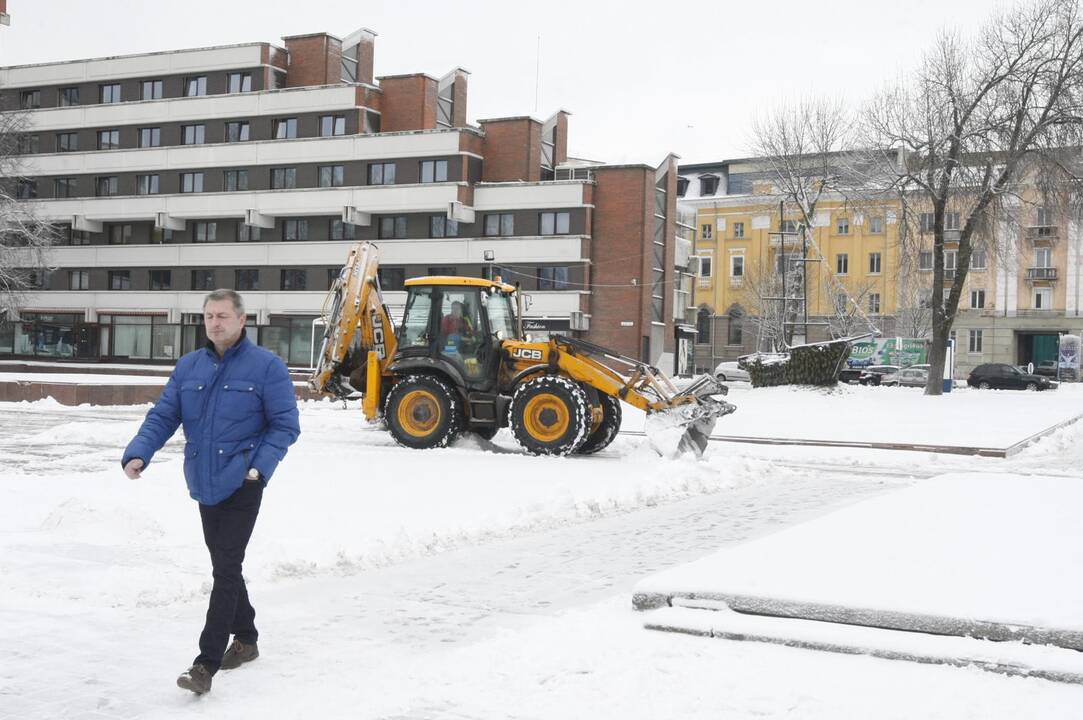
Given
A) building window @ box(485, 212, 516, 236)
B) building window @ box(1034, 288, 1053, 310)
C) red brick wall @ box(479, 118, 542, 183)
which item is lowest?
building window @ box(1034, 288, 1053, 310)

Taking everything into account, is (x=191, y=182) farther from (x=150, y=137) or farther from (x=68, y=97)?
(x=68, y=97)

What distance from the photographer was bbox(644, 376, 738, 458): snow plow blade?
53.1 ft

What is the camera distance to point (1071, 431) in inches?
1018

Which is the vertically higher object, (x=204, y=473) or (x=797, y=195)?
(x=797, y=195)

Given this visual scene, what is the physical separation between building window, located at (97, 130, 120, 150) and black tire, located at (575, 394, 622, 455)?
5349 centimetres

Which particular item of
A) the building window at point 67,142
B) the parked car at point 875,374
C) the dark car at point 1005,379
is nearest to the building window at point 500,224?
the parked car at point 875,374

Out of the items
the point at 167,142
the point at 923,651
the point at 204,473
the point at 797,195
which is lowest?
the point at 923,651

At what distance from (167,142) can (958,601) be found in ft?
203

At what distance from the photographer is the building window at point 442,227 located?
57.7m

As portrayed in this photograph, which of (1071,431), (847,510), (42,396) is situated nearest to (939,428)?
(1071,431)

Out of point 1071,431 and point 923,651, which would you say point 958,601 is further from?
point 1071,431

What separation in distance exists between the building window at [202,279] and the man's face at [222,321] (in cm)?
5818

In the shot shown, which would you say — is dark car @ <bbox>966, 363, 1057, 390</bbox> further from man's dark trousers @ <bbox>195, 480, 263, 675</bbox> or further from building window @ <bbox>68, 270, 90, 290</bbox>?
man's dark trousers @ <bbox>195, 480, 263, 675</bbox>

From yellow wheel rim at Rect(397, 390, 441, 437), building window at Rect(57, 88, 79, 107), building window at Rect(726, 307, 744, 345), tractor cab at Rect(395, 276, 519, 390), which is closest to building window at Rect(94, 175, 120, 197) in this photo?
building window at Rect(57, 88, 79, 107)
